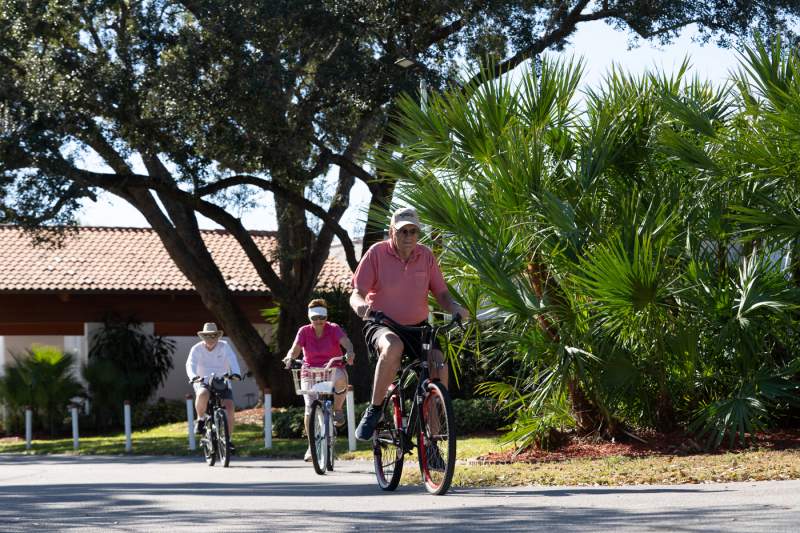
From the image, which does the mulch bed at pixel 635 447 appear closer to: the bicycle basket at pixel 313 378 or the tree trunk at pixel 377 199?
the bicycle basket at pixel 313 378

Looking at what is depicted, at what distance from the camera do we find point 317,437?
12461 mm

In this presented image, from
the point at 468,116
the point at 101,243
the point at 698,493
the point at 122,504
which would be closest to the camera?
the point at 698,493

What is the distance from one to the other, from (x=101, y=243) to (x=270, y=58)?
19.3 m

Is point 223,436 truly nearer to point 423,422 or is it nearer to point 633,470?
point 633,470

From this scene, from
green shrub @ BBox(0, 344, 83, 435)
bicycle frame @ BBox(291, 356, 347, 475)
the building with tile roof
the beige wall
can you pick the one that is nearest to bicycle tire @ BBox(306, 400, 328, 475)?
bicycle frame @ BBox(291, 356, 347, 475)

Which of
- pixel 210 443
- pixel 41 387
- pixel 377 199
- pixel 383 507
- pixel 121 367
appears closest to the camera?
pixel 383 507

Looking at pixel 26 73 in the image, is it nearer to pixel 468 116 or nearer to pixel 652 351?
pixel 468 116

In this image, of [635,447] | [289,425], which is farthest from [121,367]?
[635,447]

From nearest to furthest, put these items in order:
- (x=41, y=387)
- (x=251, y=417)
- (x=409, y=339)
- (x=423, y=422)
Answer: (x=423, y=422) → (x=409, y=339) → (x=251, y=417) → (x=41, y=387)

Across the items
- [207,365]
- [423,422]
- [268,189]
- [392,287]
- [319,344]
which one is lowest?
[423,422]

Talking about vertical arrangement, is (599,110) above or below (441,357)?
above

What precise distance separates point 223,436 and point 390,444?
6.11 metres

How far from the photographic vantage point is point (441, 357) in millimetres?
8633

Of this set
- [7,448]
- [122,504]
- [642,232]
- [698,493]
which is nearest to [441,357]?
[698,493]
